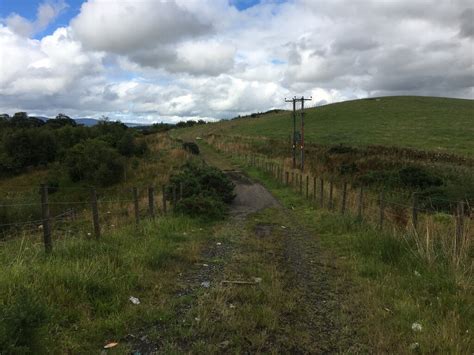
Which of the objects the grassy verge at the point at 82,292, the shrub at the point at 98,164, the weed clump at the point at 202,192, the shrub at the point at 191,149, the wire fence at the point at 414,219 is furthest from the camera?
the shrub at the point at 191,149

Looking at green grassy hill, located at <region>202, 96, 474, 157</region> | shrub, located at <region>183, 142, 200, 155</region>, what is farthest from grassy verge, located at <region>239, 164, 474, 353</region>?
shrub, located at <region>183, 142, 200, 155</region>

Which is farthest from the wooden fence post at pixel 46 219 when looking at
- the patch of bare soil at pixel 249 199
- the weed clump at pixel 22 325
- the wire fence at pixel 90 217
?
the patch of bare soil at pixel 249 199

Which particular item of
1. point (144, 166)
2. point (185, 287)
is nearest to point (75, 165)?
point (144, 166)

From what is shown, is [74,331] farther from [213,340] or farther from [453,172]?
[453,172]

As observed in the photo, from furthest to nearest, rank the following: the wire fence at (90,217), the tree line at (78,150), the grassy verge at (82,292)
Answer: the tree line at (78,150) < the wire fence at (90,217) < the grassy verge at (82,292)

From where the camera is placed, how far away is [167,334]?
470cm

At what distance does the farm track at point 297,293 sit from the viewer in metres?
4.52

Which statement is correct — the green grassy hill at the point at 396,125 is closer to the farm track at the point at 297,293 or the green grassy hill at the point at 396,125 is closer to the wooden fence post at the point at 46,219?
the farm track at the point at 297,293

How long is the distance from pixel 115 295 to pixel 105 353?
132cm

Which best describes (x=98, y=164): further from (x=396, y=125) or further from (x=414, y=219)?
(x=396, y=125)

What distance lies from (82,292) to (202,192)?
32.9 ft

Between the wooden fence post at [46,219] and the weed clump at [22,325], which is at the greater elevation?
the wooden fence post at [46,219]

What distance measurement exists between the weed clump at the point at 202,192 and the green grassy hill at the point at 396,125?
25.5 meters

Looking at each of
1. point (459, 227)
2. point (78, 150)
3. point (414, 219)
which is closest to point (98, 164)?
point (78, 150)
